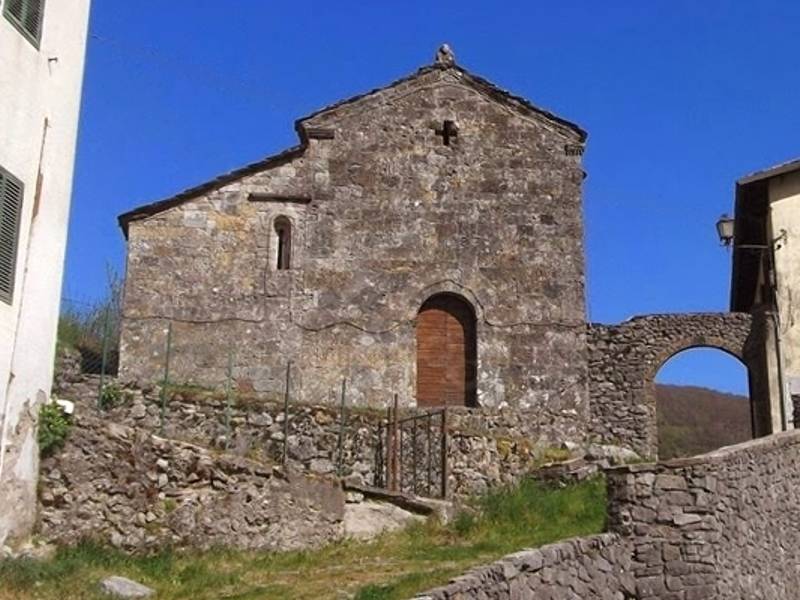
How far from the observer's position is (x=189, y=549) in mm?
12562

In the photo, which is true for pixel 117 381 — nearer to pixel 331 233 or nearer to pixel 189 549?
pixel 189 549

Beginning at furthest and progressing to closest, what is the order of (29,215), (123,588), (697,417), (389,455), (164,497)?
(697,417) < (389,455) < (164,497) < (29,215) < (123,588)

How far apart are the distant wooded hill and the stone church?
61.2 feet

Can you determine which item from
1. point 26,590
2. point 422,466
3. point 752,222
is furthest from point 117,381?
point 752,222

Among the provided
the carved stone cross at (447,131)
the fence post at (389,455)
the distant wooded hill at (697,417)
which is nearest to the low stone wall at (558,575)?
the fence post at (389,455)

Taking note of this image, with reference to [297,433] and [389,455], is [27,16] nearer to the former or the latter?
[297,433]

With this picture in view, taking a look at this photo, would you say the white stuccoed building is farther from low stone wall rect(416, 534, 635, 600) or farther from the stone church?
the stone church

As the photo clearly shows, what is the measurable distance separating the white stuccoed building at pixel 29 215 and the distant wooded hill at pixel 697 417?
91.3 feet

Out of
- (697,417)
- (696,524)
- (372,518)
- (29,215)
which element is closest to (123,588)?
(29,215)

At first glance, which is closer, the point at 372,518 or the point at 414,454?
the point at 372,518

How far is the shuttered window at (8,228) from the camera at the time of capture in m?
11.3

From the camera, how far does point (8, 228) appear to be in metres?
11.4

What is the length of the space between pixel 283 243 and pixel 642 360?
7448 millimetres

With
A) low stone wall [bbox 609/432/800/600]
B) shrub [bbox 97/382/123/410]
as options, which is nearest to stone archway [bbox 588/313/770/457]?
low stone wall [bbox 609/432/800/600]
